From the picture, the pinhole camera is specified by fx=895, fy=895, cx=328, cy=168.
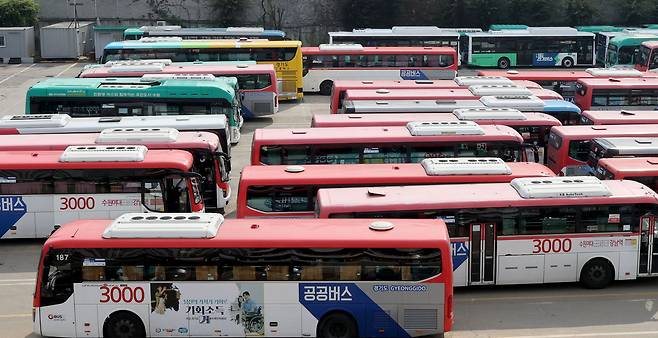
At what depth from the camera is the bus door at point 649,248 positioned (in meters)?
17.7

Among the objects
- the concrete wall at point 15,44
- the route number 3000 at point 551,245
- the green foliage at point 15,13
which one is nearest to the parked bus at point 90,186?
the route number 3000 at point 551,245

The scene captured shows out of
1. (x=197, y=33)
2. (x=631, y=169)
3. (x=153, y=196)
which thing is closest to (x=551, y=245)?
(x=631, y=169)

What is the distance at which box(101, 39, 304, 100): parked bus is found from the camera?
39750mm

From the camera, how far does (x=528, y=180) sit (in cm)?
1777

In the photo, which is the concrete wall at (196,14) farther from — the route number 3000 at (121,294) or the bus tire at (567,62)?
the route number 3000 at (121,294)

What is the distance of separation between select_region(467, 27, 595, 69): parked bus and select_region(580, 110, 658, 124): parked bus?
21658 millimetres

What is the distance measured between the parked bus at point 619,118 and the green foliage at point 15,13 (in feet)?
126

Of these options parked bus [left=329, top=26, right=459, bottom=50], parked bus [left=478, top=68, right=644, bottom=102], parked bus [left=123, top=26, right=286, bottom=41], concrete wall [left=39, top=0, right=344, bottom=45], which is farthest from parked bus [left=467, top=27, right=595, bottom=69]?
concrete wall [left=39, top=0, right=344, bottom=45]

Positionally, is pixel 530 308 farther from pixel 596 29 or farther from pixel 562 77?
pixel 596 29

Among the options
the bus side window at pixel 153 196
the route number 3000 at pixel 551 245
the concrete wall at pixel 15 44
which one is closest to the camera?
the route number 3000 at pixel 551 245

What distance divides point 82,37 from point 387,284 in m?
44.1

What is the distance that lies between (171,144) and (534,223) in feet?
30.7

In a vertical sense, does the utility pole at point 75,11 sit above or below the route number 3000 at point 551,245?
above

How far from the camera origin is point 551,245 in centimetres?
1748
